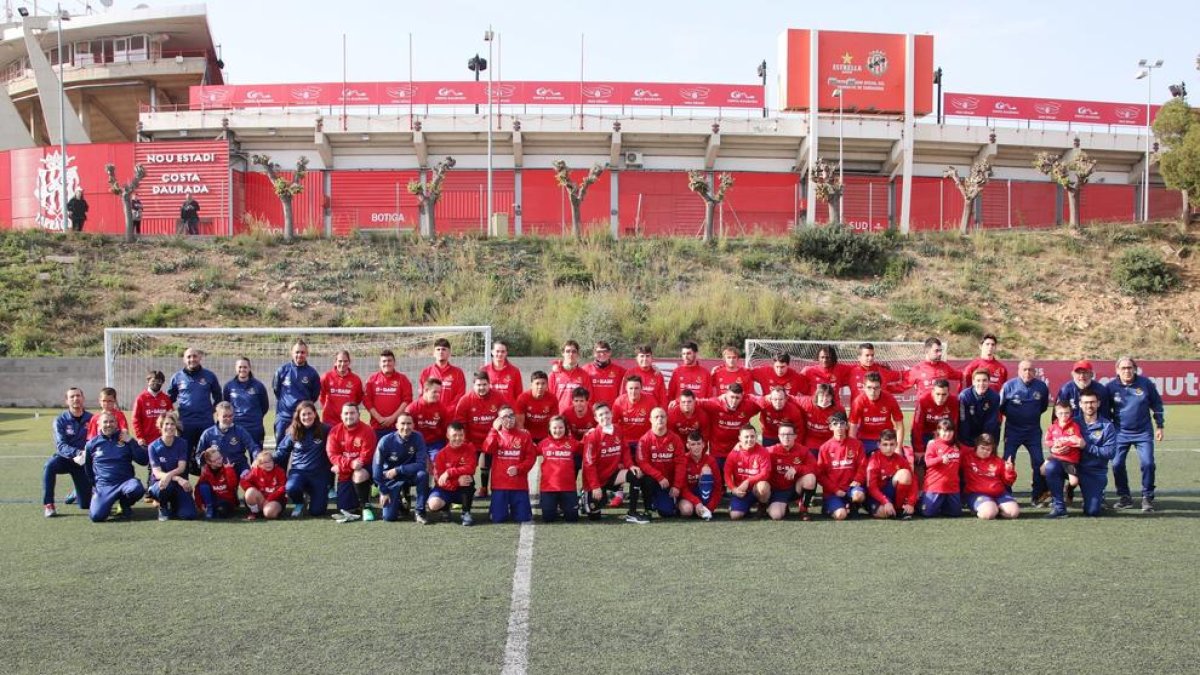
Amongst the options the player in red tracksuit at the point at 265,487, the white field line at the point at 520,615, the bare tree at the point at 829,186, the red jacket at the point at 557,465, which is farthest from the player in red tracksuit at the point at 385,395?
the bare tree at the point at 829,186

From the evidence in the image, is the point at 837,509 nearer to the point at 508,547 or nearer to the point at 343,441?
the point at 508,547

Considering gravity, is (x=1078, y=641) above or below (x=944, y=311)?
below

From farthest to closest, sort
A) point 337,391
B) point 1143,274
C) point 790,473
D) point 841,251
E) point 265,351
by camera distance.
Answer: point 1143,274, point 841,251, point 265,351, point 337,391, point 790,473

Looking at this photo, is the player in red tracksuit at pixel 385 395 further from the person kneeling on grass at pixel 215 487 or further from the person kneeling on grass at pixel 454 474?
the person kneeling on grass at pixel 215 487

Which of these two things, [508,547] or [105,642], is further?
[508,547]

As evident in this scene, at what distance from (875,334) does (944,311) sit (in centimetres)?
276

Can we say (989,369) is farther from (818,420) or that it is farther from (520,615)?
(520,615)

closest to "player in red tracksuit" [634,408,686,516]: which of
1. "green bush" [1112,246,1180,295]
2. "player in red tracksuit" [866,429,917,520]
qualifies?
"player in red tracksuit" [866,429,917,520]

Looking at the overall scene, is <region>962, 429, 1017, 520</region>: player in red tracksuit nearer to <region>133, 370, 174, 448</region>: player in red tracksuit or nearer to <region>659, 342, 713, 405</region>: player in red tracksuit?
<region>659, 342, 713, 405</region>: player in red tracksuit

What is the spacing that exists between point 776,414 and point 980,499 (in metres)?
2.13

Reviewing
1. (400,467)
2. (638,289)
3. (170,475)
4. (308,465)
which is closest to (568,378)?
(400,467)

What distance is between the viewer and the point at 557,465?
869 centimetres

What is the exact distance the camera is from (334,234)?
29.5 m

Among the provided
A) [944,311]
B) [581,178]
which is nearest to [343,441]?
[944,311]
